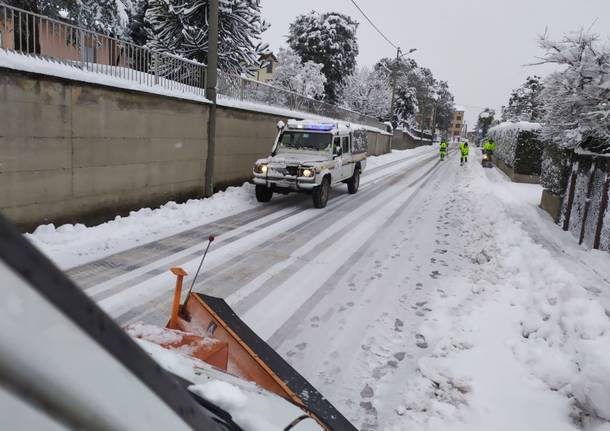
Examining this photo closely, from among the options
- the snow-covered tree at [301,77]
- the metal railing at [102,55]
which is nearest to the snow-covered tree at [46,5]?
the metal railing at [102,55]

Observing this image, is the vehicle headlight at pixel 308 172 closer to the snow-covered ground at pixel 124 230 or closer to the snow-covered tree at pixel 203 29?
the snow-covered ground at pixel 124 230

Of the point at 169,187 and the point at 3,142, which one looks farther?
the point at 169,187

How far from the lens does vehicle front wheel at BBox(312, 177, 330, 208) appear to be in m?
10.9

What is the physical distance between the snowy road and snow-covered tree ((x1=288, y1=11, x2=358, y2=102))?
32293 millimetres

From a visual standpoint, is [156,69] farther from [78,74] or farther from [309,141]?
[309,141]

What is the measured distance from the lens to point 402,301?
537 cm

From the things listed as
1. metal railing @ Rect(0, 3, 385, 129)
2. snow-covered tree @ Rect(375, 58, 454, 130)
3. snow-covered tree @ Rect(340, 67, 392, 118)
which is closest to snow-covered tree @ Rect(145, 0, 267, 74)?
metal railing @ Rect(0, 3, 385, 129)

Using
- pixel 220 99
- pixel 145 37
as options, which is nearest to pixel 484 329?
pixel 220 99

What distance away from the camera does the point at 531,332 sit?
4469 mm

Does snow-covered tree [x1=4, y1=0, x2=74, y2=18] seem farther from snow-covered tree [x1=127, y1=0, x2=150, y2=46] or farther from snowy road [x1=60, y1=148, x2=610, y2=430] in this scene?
snowy road [x1=60, y1=148, x2=610, y2=430]

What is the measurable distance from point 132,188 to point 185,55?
11.4 meters

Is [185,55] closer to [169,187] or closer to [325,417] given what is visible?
[169,187]

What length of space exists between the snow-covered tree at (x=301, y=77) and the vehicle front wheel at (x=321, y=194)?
25.5m

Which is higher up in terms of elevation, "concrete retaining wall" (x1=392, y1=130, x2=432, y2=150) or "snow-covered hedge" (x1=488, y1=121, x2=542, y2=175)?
"concrete retaining wall" (x1=392, y1=130, x2=432, y2=150)
